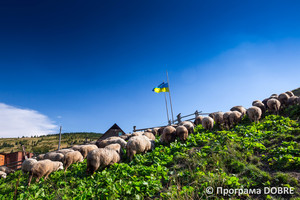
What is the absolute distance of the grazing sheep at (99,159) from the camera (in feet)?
26.9

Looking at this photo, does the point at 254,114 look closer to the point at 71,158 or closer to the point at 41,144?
the point at 71,158

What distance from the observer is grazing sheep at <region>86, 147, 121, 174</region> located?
8203 millimetres

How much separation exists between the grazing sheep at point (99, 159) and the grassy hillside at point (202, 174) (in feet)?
1.29

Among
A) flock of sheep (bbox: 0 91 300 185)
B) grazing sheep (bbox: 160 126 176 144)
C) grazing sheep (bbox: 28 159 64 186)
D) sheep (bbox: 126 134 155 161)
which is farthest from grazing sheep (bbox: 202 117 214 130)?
grazing sheep (bbox: 28 159 64 186)

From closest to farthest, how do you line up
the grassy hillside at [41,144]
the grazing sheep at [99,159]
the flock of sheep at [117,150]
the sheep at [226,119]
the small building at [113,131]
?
1. the grazing sheep at [99,159]
2. the flock of sheep at [117,150]
3. the sheep at [226,119]
4. the small building at [113,131]
5. the grassy hillside at [41,144]

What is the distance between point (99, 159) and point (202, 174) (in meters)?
5.05

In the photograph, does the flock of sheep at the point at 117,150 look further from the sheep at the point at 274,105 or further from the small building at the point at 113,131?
the small building at the point at 113,131

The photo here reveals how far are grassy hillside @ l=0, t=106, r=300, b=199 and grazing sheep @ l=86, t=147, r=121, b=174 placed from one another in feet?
1.29

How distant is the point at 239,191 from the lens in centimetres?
488

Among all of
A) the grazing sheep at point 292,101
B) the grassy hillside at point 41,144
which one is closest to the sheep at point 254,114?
the grazing sheep at point 292,101

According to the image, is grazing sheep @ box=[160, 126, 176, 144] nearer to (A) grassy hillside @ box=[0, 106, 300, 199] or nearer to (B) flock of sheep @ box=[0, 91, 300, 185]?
(B) flock of sheep @ box=[0, 91, 300, 185]

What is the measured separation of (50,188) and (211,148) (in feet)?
25.2

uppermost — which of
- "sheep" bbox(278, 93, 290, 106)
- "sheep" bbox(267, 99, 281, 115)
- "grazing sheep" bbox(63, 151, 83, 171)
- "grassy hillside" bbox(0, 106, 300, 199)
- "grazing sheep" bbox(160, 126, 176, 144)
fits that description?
"sheep" bbox(278, 93, 290, 106)

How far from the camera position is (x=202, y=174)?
581cm
